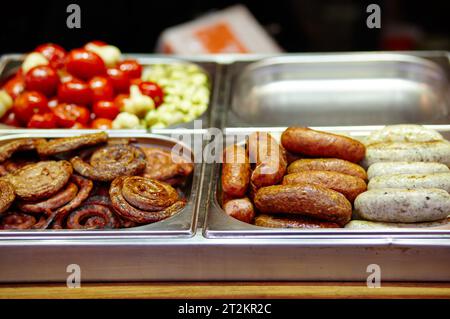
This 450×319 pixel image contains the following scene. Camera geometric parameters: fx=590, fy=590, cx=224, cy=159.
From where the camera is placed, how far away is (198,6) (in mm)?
5715

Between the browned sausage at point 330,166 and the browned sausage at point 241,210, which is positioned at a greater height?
the browned sausage at point 330,166

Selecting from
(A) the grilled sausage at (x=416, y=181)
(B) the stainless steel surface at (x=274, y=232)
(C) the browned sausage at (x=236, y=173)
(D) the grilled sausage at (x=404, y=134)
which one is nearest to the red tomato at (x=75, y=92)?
(C) the browned sausage at (x=236, y=173)

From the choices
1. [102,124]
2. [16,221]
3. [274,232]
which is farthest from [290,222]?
[102,124]

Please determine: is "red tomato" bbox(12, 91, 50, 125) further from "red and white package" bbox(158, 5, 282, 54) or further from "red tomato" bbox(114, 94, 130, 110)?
"red and white package" bbox(158, 5, 282, 54)

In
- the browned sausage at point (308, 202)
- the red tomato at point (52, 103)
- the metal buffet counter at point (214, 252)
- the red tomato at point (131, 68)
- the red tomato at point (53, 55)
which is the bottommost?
the metal buffet counter at point (214, 252)

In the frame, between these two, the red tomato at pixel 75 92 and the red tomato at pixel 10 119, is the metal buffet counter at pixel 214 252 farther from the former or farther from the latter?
the red tomato at pixel 10 119

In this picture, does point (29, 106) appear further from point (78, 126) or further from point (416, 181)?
point (416, 181)

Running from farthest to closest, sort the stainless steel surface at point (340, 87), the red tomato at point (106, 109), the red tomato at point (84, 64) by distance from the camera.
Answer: the stainless steel surface at point (340, 87), the red tomato at point (84, 64), the red tomato at point (106, 109)

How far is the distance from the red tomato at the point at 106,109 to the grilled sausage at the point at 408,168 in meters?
1.53

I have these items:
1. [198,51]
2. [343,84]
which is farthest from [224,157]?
[198,51]

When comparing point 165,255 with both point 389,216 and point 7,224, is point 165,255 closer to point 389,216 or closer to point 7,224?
point 7,224

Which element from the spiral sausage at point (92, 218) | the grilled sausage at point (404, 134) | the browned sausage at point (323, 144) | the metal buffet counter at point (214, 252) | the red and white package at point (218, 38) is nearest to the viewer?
the metal buffet counter at point (214, 252)

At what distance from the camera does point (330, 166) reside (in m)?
2.72

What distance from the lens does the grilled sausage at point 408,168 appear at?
267 centimetres
